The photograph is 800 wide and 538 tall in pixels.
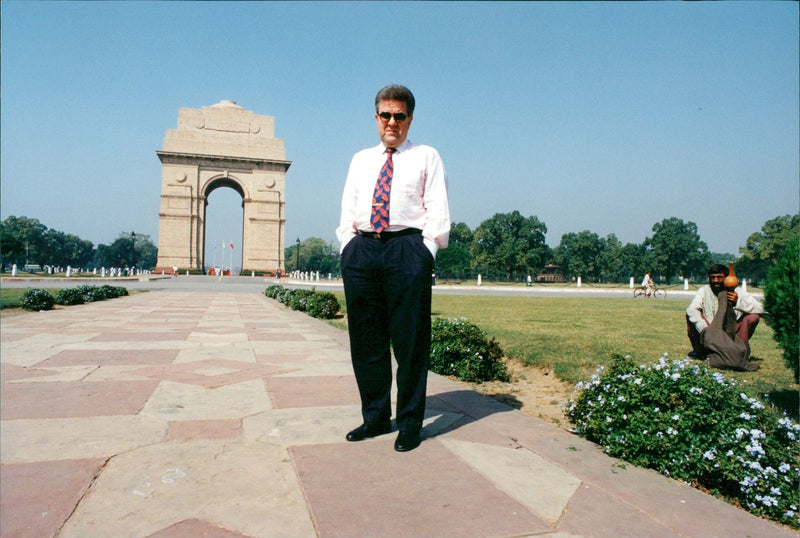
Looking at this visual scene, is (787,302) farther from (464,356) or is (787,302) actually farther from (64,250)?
(64,250)

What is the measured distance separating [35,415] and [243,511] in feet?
6.69

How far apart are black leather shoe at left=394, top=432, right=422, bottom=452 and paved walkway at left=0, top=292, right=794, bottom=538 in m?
0.05

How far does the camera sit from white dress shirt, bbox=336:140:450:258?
2729 millimetres

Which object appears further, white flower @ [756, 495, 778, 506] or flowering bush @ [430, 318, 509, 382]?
flowering bush @ [430, 318, 509, 382]

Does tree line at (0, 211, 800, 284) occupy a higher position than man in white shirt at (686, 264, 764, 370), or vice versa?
tree line at (0, 211, 800, 284)

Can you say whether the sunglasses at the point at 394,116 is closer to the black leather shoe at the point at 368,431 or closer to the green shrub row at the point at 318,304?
the black leather shoe at the point at 368,431

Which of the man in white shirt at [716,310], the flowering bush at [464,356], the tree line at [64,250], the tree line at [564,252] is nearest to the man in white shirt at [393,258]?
the flowering bush at [464,356]

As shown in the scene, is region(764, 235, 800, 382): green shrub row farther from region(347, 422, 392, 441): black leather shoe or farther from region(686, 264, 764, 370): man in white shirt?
region(347, 422, 392, 441): black leather shoe

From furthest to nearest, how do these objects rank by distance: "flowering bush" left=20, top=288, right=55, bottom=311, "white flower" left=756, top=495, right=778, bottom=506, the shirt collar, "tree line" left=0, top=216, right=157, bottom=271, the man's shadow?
"tree line" left=0, top=216, right=157, bottom=271 < "flowering bush" left=20, top=288, right=55, bottom=311 < the man's shadow < the shirt collar < "white flower" left=756, top=495, right=778, bottom=506

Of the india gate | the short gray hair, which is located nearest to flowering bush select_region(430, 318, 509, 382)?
the short gray hair

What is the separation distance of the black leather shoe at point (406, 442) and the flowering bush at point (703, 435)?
3.49 feet

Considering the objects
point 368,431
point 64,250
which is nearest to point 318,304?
point 368,431

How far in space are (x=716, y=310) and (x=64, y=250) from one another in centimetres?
11766

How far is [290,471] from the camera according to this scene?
226cm
